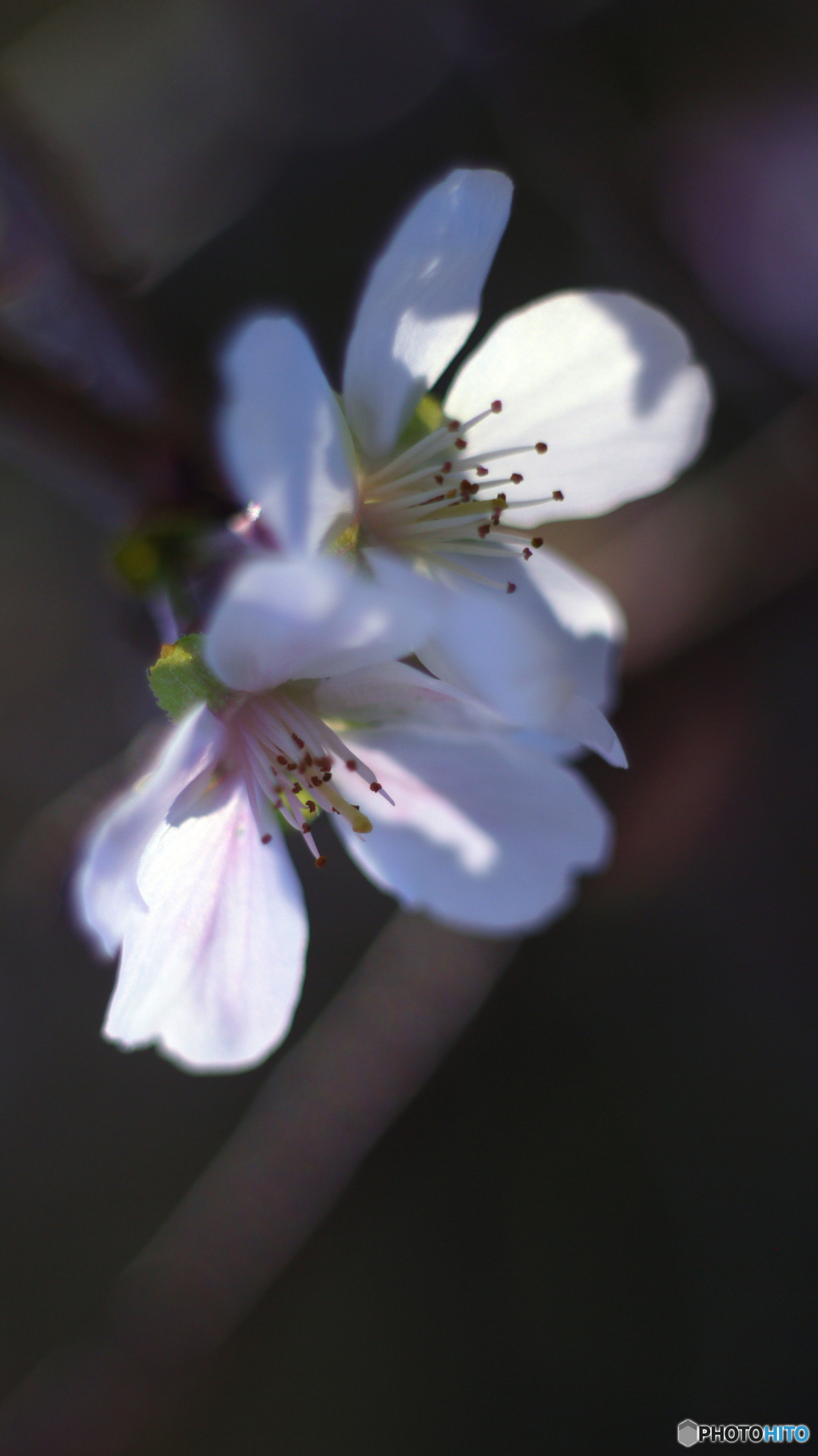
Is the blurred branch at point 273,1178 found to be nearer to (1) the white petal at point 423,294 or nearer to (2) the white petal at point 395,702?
(2) the white petal at point 395,702

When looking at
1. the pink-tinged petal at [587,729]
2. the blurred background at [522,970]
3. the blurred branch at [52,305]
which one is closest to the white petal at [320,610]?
the pink-tinged petal at [587,729]

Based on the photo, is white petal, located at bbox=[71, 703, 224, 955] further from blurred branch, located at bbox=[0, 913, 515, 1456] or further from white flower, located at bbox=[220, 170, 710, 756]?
blurred branch, located at bbox=[0, 913, 515, 1456]

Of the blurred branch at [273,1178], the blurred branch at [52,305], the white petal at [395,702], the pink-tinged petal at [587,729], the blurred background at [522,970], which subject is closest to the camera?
the pink-tinged petal at [587,729]

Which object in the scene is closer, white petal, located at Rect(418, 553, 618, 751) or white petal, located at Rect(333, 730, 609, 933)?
white petal, located at Rect(418, 553, 618, 751)

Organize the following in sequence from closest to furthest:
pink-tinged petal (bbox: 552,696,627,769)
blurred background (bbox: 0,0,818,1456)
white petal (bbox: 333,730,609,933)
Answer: pink-tinged petal (bbox: 552,696,627,769), white petal (bbox: 333,730,609,933), blurred background (bbox: 0,0,818,1456)

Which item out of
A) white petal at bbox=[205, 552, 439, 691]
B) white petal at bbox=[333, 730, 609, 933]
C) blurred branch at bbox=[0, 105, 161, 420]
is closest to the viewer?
white petal at bbox=[205, 552, 439, 691]

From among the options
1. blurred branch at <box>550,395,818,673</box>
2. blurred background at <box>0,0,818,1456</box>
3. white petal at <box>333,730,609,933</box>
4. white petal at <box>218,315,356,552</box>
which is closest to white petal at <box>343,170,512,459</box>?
white petal at <box>218,315,356,552</box>

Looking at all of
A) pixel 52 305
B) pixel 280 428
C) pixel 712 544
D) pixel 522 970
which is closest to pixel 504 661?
pixel 280 428
